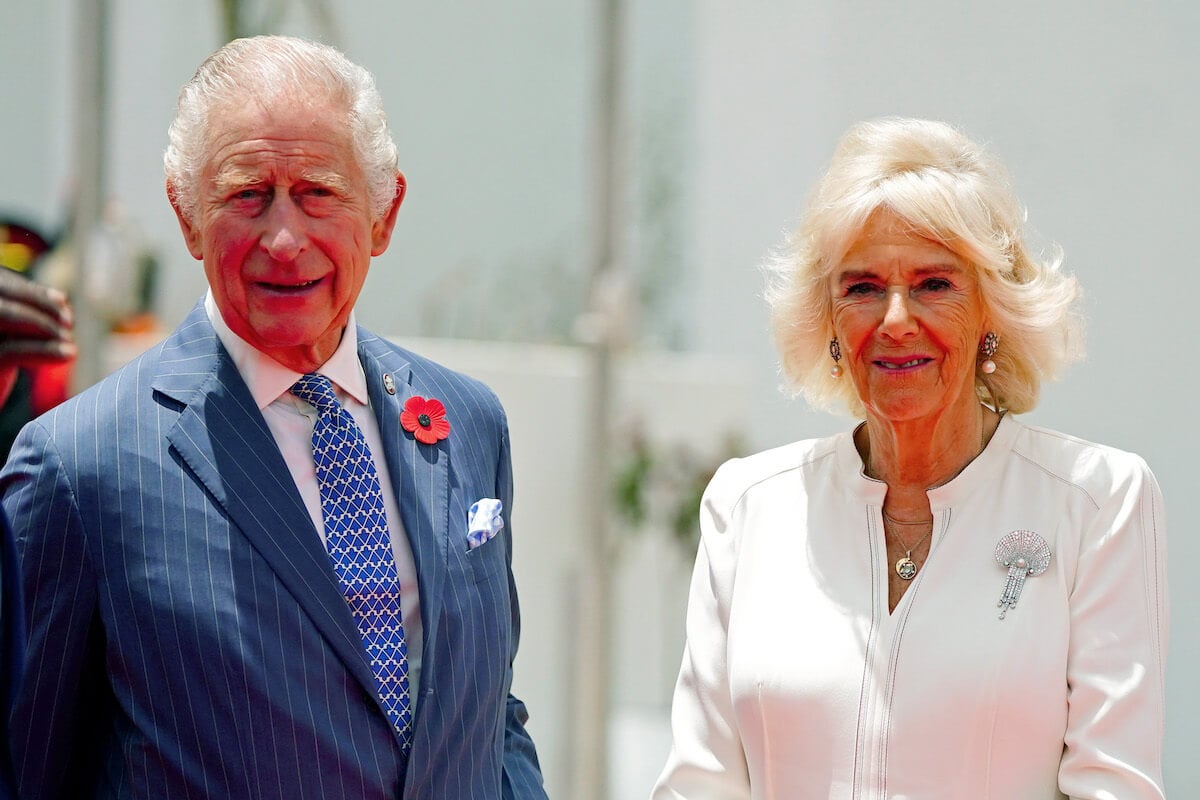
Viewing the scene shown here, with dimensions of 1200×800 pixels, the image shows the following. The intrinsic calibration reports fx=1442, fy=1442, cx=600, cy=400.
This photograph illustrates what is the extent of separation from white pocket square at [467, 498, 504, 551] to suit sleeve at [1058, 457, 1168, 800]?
815 millimetres

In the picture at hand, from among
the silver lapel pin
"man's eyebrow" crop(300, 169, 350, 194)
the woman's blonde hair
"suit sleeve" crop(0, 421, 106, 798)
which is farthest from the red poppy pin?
the silver lapel pin

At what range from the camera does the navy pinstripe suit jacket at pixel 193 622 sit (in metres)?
1.71

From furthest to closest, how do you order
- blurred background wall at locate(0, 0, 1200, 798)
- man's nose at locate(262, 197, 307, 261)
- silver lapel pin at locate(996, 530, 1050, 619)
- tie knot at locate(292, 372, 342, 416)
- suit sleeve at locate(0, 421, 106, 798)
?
blurred background wall at locate(0, 0, 1200, 798)
silver lapel pin at locate(996, 530, 1050, 619)
tie knot at locate(292, 372, 342, 416)
man's nose at locate(262, 197, 307, 261)
suit sleeve at locate(0, 421, 106, 798)

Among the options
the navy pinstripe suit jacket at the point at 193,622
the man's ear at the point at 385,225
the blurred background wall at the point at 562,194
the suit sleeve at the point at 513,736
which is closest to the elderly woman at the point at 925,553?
the suit sleeve at the point at 513,736

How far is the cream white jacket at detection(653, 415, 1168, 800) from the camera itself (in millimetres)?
1967

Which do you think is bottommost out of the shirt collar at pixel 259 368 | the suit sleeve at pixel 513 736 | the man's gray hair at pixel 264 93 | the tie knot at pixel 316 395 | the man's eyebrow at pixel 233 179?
the suit sleeve at pixel 513 736

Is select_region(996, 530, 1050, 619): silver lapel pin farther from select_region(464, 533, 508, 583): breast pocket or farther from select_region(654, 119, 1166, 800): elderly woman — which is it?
select_region(464, 533, 508, 583): breast pocket

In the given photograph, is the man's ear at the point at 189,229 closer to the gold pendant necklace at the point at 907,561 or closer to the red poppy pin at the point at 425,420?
the red poppy pin at the point at 425,420

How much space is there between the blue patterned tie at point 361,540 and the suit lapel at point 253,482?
47mm

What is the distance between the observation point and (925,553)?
216 cm

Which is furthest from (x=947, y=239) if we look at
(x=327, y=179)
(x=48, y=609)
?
(x=48, y=609)

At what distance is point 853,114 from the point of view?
4258 mm

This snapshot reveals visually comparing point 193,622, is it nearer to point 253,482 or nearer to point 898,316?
point 253,482

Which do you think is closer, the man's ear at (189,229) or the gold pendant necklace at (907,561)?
the man's ear at (189,229)
